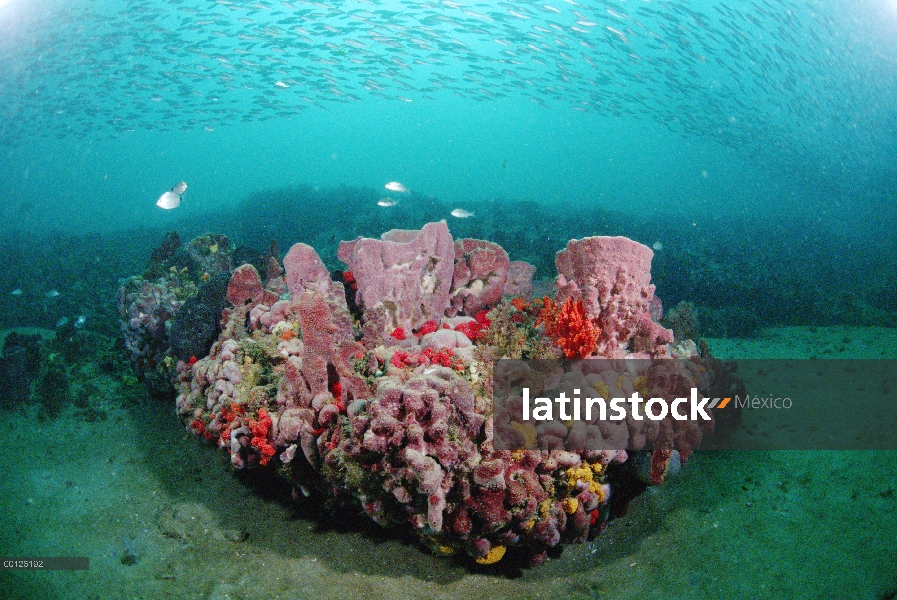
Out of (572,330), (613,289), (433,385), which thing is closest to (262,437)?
(433,385)

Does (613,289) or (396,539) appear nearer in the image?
(396,539)

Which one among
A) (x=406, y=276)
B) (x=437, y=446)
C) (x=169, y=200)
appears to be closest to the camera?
(x=437, y=446)

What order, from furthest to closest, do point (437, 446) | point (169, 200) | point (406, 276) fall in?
point (169, 200) < point (406, 276) < point (437, 446)

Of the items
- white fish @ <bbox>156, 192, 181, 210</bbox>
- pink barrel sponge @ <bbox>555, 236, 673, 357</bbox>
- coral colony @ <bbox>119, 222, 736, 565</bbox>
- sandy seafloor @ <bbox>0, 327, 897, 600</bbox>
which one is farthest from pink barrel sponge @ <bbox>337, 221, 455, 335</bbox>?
white fish @ <bbox>156, 192, 181, 210</bbox>

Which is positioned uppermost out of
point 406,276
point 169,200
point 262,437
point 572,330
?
point 572,330

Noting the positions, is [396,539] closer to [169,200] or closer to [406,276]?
[406,276]

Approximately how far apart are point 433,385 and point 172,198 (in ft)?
29.1

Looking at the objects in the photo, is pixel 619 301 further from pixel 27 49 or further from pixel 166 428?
pixel 27 49

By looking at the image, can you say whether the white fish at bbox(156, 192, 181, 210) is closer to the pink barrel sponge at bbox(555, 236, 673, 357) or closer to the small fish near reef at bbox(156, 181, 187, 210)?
the small fish near reef at bbox(156, 181, 187, 210)

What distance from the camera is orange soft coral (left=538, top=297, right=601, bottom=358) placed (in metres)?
4.61

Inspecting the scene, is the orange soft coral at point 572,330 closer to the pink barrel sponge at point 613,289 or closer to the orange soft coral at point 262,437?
the pink barrel sponge at point 613,289

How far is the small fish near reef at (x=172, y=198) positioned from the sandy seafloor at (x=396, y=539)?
5.38 m

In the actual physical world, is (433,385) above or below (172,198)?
above

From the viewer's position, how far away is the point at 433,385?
12.0 feet
